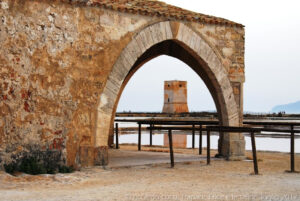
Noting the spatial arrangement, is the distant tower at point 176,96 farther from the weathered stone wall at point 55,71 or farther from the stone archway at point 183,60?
the weathered stone wall at point 55,71

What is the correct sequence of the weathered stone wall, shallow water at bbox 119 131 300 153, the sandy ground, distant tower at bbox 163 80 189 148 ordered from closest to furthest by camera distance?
1. the sandy ground
2. the weathered stone wall
3. shallow water at bbox 119 131 300 153
4. distant tower at bbox 163 80 189 148

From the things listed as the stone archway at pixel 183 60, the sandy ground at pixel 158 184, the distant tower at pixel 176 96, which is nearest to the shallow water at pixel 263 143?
the stone archway at pixel 183 60

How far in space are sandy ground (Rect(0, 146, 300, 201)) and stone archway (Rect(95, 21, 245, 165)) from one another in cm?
92

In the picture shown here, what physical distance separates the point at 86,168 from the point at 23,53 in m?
2.27

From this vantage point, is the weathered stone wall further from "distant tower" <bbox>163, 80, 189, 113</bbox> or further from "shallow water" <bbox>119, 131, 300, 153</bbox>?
"distant tower" <bbox>163, 80, 189, 113</bbox>

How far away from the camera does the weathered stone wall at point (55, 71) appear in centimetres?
734

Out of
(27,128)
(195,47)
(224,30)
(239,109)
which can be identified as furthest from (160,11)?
(27,128)

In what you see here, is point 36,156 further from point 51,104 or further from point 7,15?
point 7,15

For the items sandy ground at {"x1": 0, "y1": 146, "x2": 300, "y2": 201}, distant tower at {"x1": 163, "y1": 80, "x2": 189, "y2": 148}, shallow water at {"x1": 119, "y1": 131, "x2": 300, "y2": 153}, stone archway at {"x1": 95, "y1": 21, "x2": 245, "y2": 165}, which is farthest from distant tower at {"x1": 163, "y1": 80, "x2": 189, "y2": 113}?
sandy ground at {"x1": 0, "y1": 146, "x2": 300, "y2": 201}

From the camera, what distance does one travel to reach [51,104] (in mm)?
7754

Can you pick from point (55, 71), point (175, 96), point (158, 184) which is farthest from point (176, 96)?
point (158, 184)

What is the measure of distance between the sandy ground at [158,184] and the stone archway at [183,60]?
92 cm

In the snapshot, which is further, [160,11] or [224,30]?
[224,30]

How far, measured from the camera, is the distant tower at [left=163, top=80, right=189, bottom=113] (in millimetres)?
39188
